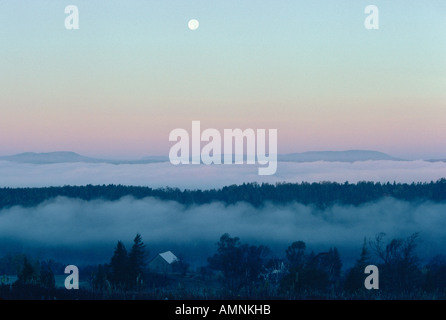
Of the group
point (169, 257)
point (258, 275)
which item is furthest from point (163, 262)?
point (258, 275)

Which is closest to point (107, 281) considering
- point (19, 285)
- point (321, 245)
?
point (19, 285)

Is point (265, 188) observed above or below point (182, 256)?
above

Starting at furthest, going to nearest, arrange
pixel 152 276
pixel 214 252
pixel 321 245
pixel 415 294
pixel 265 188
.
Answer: pixel 265 188
pixel 321 245
pixel 214 252
pixel 152 276
pixel 415 294

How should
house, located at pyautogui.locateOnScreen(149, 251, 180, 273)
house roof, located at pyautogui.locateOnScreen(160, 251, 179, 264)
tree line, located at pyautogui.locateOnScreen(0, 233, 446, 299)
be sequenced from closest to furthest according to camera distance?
tree line, located at pyautogui.locateOnScreen(0, 233, 446, 299) < house, located at pyautogui.locateOnScreen(149, 251, 180, 273) < house roof, located at pyautogui.locateOnScreen(160, 251, 179, 264)

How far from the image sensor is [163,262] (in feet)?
228

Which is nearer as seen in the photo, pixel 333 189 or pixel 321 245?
pixel 321 245

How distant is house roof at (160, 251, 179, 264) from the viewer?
232ft

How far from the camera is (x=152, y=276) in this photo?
59812mm

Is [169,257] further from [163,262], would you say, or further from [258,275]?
[258,275]

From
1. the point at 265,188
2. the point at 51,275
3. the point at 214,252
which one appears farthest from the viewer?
the point at 265,188

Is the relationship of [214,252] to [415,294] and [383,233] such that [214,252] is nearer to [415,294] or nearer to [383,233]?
[383,233]

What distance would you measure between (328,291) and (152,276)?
16.2m

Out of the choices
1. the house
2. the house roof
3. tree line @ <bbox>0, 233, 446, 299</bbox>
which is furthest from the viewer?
the house roof

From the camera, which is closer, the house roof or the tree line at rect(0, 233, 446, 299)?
the tree line at rect(0, 233, 446, 299)
